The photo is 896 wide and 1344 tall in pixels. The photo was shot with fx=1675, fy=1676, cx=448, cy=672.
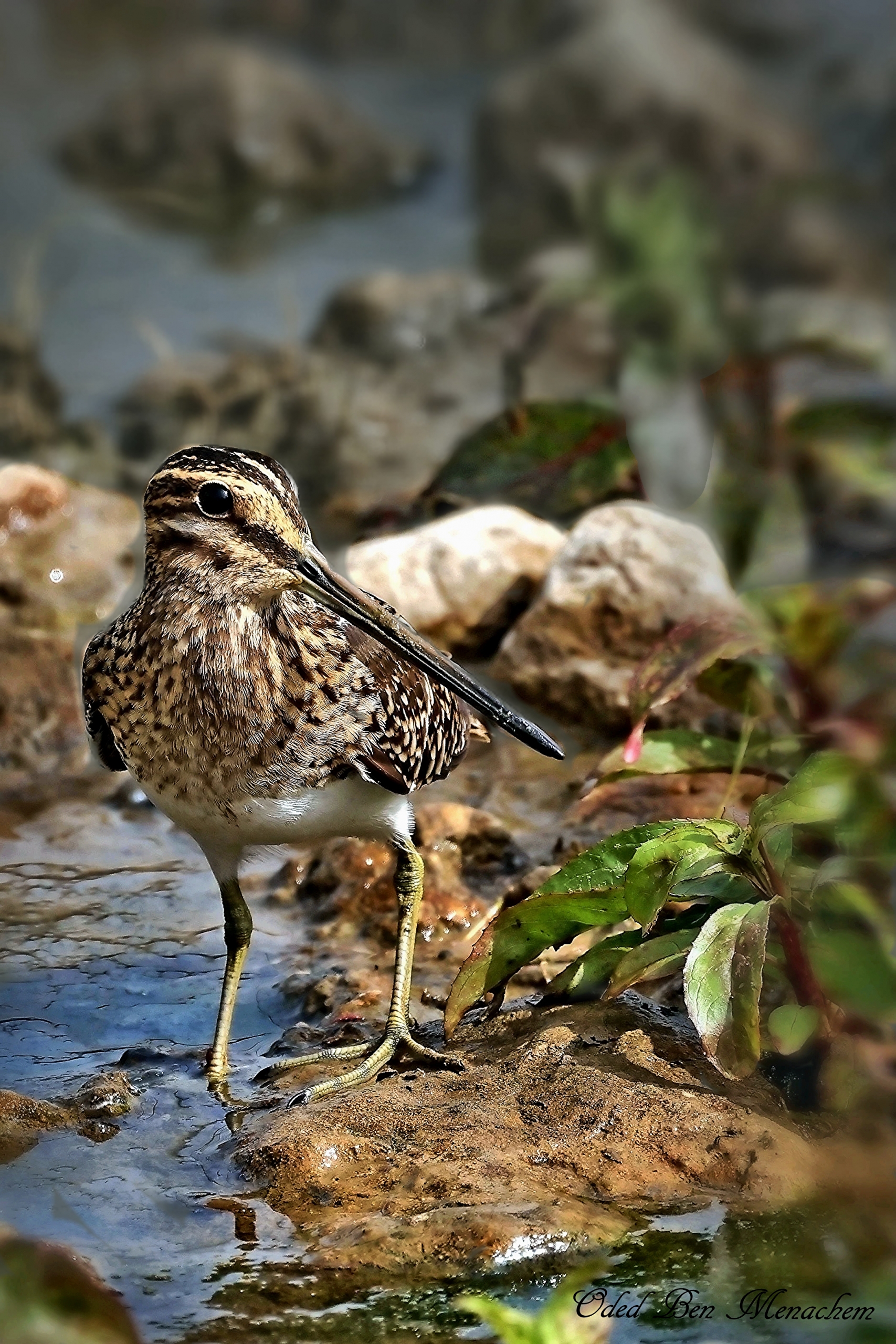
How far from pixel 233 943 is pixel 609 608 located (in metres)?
2.43

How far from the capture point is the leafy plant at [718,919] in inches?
143

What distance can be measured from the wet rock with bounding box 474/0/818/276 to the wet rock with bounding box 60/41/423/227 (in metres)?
1.28

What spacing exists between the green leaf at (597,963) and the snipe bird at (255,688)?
369 millimetres

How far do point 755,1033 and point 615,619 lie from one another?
3172mm

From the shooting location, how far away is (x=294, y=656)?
14.4 ft

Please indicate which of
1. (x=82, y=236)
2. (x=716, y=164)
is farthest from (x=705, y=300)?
(x=82, y=236)

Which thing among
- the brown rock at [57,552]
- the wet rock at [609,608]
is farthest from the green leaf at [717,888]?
the brown rock at [57,552]

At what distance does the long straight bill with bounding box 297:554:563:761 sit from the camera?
4.32m

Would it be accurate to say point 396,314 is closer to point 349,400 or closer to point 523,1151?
point 349,400

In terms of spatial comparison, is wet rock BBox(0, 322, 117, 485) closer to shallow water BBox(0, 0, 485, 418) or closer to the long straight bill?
shallow water BBox(0, 0, 485, 418)

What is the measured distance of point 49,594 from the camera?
718 centimetres

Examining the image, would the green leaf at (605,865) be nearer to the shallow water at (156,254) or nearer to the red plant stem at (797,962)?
the red plant stem at (797,962)

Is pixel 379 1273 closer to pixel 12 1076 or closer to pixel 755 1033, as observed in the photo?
pixel 755 1033

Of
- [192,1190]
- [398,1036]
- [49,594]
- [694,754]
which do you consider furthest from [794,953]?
[49,594]
